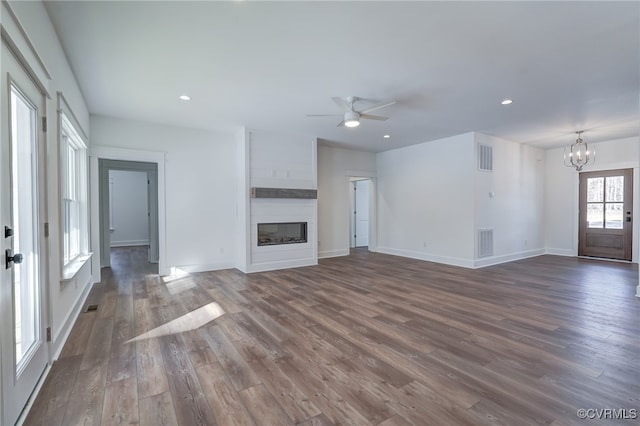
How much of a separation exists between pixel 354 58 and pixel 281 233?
3.84 metres

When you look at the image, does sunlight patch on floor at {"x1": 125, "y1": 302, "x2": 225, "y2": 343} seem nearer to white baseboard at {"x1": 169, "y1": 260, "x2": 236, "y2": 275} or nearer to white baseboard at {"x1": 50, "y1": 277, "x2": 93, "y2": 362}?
white baseboard at {"x1": 50, "y1": 277, "x2": 93, "y2": 362}

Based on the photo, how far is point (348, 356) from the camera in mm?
2449

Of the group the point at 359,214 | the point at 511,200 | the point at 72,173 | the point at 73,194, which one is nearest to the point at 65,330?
the point at 73,194

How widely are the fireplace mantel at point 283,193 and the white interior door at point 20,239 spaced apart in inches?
134

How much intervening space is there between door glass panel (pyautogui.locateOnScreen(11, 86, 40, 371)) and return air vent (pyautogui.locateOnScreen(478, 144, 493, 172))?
21.9ft

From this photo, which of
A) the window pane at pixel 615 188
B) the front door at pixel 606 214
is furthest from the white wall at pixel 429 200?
the window pane at pixel 615 188

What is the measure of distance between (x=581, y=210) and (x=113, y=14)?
9.54 meters

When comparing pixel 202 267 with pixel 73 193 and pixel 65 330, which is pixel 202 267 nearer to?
pixel 73 193

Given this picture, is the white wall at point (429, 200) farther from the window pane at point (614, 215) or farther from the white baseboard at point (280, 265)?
the window pane at point (614, 215)

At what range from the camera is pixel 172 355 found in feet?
8.16

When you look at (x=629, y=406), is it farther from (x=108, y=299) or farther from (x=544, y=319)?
(x=108, y=299)

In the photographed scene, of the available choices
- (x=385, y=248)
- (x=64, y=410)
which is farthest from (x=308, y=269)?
(x=64, y=410)

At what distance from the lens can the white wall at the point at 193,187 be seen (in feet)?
17.4

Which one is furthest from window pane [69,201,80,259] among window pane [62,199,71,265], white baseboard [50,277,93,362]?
white baseboard [50,277,93,362]
